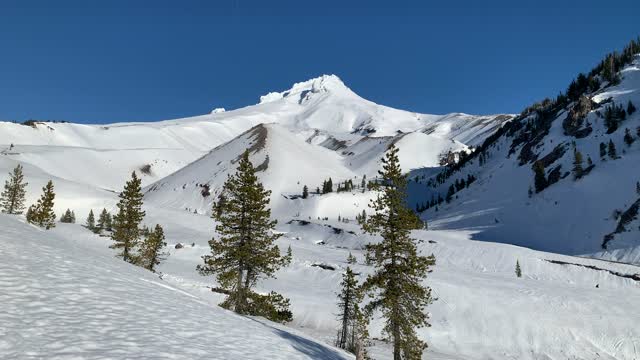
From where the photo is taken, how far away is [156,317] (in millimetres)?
10445

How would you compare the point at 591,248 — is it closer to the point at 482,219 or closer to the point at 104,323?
the point at 482,219

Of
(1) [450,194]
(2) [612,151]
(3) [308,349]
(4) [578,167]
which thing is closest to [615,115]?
(2) [612,151]

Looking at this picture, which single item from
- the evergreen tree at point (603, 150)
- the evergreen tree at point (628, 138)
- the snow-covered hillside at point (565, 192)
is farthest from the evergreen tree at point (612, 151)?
the evergreen tree at point (628, 138)

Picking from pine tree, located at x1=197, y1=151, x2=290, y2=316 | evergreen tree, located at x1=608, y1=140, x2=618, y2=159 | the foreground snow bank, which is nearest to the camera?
the foreground snow bank

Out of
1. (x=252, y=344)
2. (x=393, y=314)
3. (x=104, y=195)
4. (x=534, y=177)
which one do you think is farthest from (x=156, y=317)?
(x=104, y=195)

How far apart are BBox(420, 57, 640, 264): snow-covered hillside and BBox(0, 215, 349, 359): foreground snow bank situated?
289 ft

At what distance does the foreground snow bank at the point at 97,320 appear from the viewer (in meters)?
7.18

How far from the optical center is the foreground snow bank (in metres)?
7.18

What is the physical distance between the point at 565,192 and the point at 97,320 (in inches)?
4936

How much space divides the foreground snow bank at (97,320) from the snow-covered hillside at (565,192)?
88.0 meters

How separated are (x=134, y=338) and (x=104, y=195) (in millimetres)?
184657

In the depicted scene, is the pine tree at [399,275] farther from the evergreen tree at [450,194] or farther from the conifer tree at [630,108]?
the conifer tree at [630,108]

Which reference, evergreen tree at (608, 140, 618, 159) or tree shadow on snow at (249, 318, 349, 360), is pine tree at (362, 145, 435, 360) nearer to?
tree shadow on snow at (249, 318, 349, 360)

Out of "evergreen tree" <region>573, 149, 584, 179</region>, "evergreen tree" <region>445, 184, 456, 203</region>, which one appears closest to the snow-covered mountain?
"evergreen tree" <region>573, 149, 584, 179</region>
